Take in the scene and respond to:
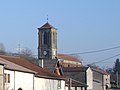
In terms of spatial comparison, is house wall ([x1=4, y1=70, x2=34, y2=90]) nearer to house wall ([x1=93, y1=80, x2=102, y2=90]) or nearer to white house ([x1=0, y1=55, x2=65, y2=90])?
white house ([x1=0, y1=55, x2=65, y2=90])

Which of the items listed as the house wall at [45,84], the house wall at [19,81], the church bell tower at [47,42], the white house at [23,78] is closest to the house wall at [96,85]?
the church bell tower at [47,42]

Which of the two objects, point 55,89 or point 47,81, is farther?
point 55,89

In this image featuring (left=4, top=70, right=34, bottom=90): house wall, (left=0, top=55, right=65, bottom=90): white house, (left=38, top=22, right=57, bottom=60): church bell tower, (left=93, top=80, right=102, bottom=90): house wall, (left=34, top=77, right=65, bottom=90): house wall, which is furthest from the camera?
(left=38, top=22, right=57, bottom=60): church bell tower

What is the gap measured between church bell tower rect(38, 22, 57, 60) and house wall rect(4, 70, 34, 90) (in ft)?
299

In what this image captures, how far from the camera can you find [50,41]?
144m

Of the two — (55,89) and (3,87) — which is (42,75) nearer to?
(55,89)

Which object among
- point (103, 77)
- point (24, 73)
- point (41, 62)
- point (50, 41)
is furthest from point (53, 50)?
point (24, 73)

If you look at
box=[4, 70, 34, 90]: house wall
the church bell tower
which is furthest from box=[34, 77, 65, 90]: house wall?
the church bell tower

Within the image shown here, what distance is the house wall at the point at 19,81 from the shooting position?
4491cm

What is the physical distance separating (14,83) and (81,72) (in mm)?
47599

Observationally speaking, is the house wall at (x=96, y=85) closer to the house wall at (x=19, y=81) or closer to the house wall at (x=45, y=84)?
the house wall at (x=45, y=84)

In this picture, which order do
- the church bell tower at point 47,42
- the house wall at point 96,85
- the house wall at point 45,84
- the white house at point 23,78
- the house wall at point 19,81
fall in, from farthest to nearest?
the church bell tower at point 47,42, the house wall at point 96,85, the house wall at point 45,84, the house wall at point 19,81, the white house at point 23,78

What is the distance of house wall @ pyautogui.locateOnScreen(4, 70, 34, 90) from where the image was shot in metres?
44.9

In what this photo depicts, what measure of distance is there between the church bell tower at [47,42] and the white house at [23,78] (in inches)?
3170
